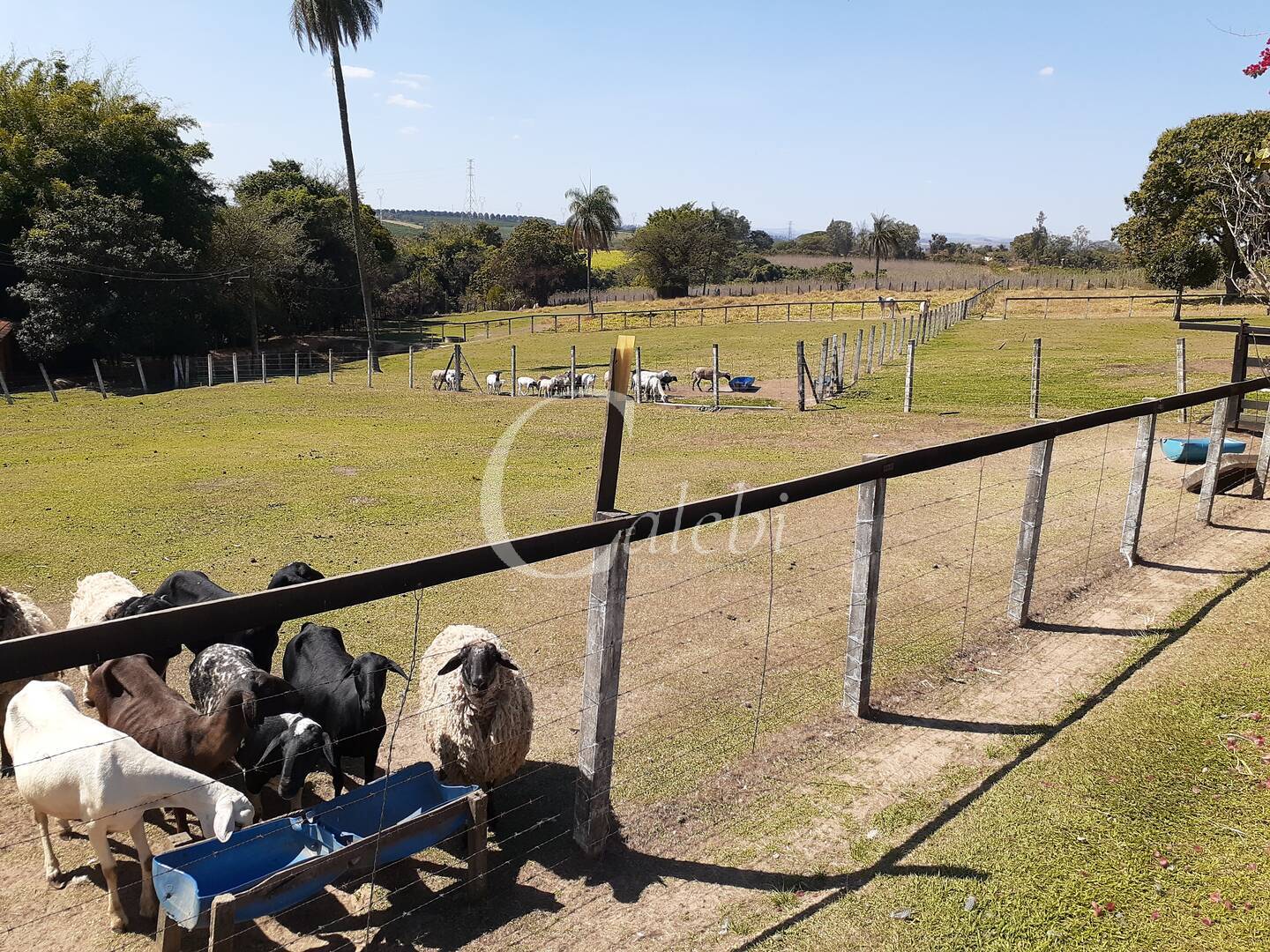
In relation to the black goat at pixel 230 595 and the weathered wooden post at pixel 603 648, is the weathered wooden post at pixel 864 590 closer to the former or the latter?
the weathered wooden post at pixel 603 648

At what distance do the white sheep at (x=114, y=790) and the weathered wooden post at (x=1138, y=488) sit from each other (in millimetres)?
8036

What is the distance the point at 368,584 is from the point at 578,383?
80.0ft

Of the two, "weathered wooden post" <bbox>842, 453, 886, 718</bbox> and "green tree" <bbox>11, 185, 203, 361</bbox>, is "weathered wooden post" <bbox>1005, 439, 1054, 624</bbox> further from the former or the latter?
"green tree" <bbox>11, 185, 203, 361</bbox>

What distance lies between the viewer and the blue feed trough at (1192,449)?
1325 centimetres

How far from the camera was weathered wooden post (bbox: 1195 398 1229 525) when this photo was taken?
9.73m

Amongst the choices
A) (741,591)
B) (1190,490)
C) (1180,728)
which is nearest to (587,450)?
(741,591)

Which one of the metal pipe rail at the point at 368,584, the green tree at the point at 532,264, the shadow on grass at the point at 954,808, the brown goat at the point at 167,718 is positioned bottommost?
the shadow on grass at the point at 954,808

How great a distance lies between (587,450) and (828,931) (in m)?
13.7

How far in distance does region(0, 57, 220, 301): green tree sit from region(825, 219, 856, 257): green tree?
131 meters

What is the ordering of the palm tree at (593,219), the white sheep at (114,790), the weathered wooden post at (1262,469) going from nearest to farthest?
the white sheep at (114,790), the weathered wooden post at (1262,469), the palm tree at (593,219)

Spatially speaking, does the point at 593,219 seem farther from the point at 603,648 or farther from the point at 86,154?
the point at 603,648

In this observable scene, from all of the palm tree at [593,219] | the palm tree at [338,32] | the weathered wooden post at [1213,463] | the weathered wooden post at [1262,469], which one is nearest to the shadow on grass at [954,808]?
the weathered wooden post at [1213,463]

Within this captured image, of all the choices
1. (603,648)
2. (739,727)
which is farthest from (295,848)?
(739,727)

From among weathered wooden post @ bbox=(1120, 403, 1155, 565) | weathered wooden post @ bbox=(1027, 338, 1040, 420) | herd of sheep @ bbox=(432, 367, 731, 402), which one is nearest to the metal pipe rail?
weathered wooden post @ bbox=(1120, 403, 1155, 565)
